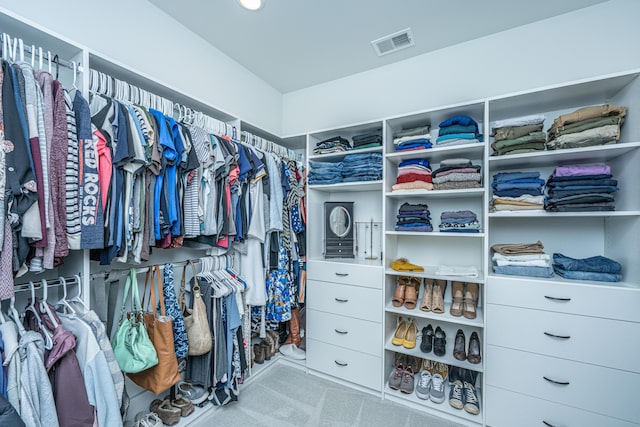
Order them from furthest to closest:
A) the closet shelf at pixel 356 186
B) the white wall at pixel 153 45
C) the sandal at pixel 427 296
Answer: the closet shelf at pixel 356 186 → the sandal at pixel 427 296 → the white wall at pixel 153 45

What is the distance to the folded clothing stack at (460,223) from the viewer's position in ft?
5.68

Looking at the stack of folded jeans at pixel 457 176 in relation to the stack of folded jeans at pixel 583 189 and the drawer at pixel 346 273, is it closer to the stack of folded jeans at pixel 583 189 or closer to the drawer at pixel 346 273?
the stack of folded jeans at pixel 583 189

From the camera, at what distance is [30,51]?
1.04 m

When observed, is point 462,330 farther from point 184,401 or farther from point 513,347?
point 184,401

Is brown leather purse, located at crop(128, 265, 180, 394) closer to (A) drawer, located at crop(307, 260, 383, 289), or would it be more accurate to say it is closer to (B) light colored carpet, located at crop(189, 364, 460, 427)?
(B) light colored carpet, located at crop(189, 364, 460, 427)

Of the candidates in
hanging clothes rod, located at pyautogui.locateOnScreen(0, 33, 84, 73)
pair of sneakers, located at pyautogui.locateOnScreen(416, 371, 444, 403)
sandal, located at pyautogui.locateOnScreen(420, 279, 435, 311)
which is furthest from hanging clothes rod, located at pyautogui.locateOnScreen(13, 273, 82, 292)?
pair of sneakers, located at pyautogui.locateOnScreen(416, 371, 444, 403)

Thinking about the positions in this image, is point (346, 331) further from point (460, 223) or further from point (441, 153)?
point (441, 153)

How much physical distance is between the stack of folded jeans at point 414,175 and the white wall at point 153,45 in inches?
53.3

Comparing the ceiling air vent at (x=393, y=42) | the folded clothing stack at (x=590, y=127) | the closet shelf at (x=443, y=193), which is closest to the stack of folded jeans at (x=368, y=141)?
the closet shelf at (x=443, y=193)

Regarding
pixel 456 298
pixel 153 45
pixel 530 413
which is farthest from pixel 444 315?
pixel 153 45

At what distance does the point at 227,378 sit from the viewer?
67.1 inches

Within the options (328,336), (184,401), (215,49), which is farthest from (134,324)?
(215,49)

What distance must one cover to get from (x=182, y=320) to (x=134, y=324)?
0.24m

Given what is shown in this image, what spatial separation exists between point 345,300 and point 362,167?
102cm
